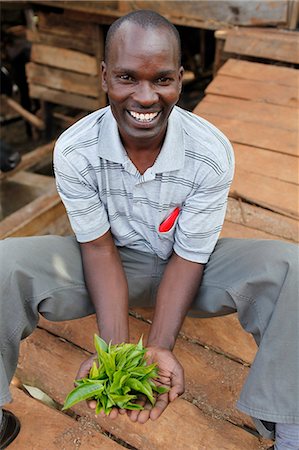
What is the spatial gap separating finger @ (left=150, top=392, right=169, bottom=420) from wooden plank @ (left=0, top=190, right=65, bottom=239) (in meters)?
2.65

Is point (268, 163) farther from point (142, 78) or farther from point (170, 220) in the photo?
point (142, 78)

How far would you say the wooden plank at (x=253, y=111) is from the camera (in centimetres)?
333

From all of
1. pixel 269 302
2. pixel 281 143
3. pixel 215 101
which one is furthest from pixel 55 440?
pixel 215 101

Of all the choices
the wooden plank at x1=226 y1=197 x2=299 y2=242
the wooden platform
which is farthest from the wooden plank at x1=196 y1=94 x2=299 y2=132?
the wooden plank at x1=226 y1=197 x2=299 y2=242

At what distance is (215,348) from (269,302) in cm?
61

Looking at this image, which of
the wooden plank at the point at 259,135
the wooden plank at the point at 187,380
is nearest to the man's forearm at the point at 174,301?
the wooden plank at the point at 187,380

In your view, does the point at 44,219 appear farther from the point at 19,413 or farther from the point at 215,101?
the point at 19,413

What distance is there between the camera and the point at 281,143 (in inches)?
125

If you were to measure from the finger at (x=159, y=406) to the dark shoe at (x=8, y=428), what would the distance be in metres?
0.57

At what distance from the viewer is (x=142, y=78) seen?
1.57 meters

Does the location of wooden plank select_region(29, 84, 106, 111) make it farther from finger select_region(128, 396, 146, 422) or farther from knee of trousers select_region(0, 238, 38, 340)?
finger select_region(128, 396, 146, 422)

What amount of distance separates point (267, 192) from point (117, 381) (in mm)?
1681

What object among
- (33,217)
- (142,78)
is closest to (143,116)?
(142,78)

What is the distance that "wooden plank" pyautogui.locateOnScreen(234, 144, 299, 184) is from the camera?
298 cm
